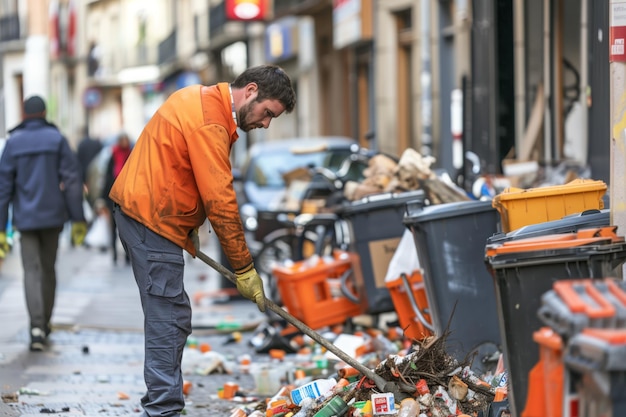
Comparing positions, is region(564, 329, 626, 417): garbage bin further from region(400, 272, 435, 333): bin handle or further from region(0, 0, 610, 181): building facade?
region(0, 0, 610, 181): building facade

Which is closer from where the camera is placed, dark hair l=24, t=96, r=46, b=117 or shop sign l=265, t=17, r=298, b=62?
dark hair l=24, t=96, r=46, b=117

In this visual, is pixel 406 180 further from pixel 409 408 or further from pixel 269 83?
pixel 409 408

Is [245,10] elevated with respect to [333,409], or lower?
elevated

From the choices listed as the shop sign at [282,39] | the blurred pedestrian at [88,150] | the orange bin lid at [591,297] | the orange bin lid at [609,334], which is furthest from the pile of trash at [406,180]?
the shop sign at [282,39]

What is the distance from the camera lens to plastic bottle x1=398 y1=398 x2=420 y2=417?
5.78 metres

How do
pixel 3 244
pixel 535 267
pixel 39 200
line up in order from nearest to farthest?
pixel 535 267
pixel 3 244
pixel 39 200

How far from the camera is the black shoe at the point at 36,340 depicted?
9.62 m

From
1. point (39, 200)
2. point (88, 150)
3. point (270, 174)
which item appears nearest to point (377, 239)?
point (39, 200)

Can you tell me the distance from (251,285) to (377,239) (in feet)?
11.0

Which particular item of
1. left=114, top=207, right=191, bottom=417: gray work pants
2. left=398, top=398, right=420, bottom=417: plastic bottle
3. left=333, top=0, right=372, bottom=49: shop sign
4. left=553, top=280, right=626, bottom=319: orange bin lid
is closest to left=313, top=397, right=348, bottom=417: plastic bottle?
left=398, top=398, right=420, bottom=417: plastic bottle

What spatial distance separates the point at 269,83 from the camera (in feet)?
19.6

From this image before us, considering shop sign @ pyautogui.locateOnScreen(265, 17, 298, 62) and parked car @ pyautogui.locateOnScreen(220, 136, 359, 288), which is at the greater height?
shop sign @ pyautogui.locateOnScreen(265, 17, 298, 62)

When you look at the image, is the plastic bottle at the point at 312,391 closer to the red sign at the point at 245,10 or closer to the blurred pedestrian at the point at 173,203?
the blurred pedestrian at the point at 173,203

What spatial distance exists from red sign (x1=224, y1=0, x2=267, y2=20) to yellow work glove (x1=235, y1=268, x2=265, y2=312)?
72.1ft
